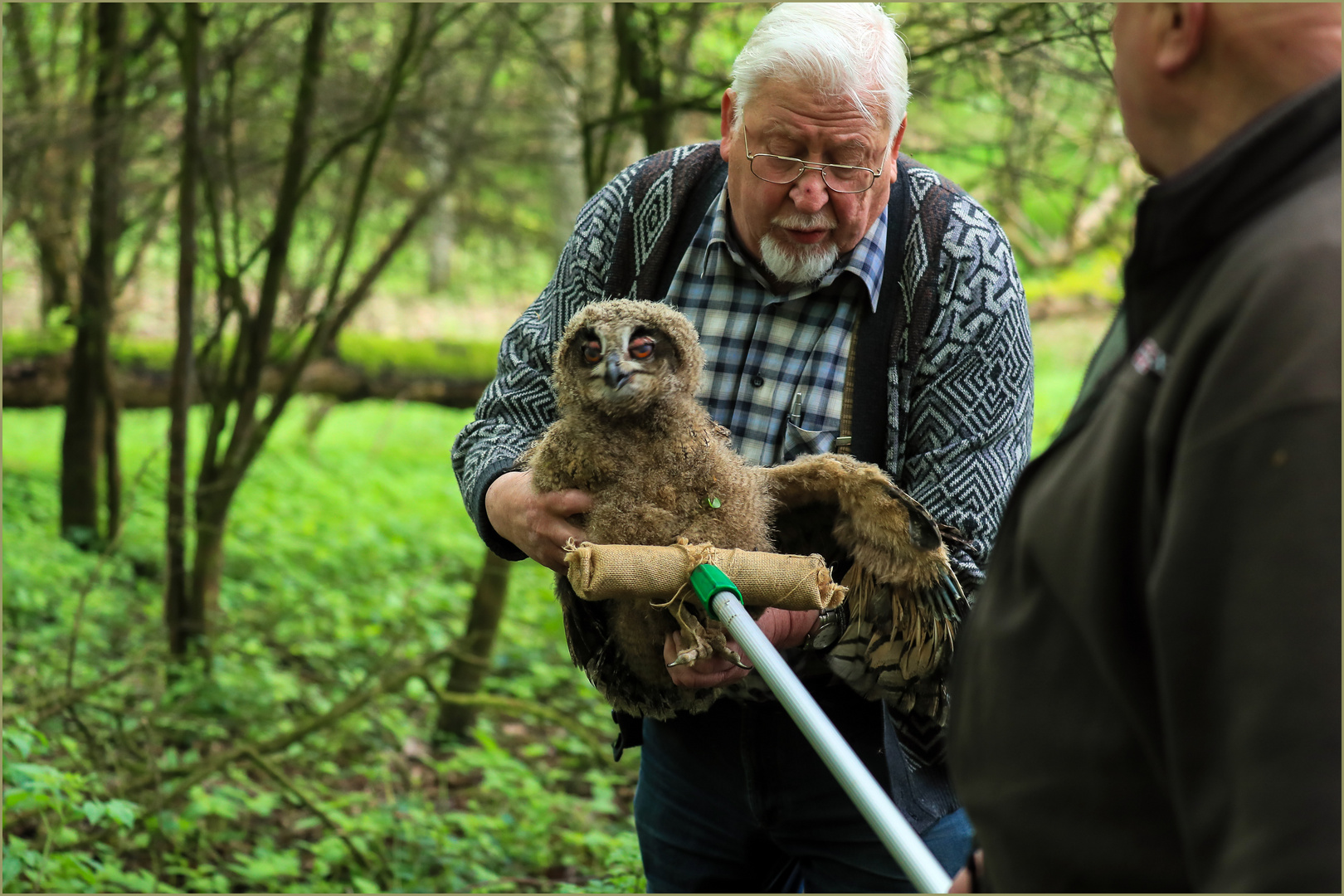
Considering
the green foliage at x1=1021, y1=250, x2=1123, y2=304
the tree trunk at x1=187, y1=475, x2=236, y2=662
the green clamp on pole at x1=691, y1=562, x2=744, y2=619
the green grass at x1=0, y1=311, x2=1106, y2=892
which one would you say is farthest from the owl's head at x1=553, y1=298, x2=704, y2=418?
the green foliage at x1=1021, y1=250, x2=1123, y2=304

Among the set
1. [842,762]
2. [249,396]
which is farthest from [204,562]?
[842,762]

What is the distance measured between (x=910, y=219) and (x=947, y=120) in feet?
13.4

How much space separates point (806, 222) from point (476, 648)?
3.92 m

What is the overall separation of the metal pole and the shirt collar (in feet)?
2.59

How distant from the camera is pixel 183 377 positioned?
571 cm

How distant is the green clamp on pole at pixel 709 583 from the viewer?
1.89 metres

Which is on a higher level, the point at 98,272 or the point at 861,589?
the point at 98,272

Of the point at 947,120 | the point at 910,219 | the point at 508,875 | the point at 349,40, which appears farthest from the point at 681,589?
the point at 349,40

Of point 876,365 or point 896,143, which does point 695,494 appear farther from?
point 896,143

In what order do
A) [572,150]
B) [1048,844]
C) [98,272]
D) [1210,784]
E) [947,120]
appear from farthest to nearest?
1. [572,150]
2. [98,272]
3. [947,120]
4. [1048,844]
5. [1210,784]

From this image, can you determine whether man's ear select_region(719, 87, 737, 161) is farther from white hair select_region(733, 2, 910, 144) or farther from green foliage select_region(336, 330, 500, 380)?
green foliage select_region(336, 330, 500, 380)

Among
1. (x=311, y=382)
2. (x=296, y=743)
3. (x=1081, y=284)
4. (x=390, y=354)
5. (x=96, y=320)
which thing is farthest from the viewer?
(x=1081, y=284)

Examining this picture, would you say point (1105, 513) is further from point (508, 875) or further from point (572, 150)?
point (572, 150)

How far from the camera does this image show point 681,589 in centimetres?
202
